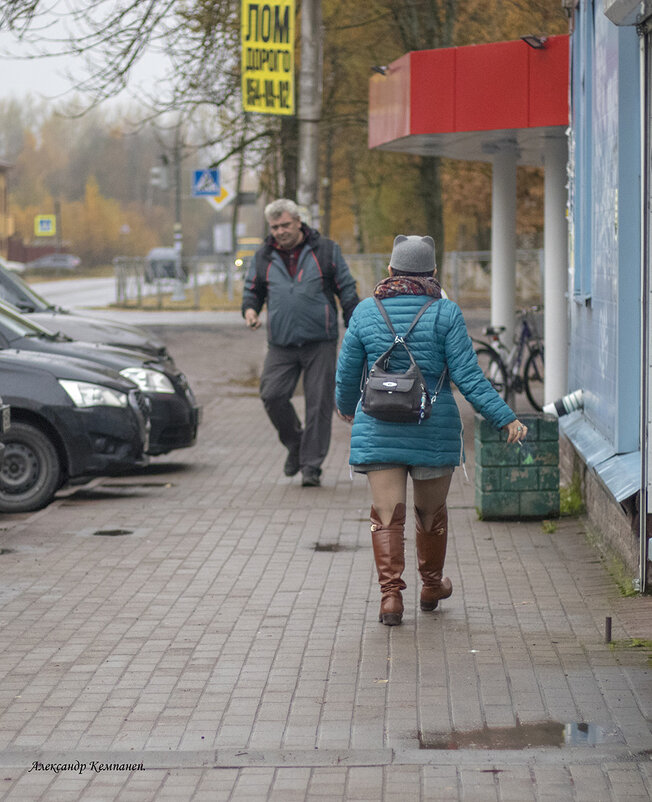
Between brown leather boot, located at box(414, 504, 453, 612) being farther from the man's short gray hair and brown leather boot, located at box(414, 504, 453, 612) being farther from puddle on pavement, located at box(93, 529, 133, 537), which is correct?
the man's short gray hair

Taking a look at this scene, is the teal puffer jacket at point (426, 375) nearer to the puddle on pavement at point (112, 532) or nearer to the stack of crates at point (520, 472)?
the stack of crates at point (520, 472)

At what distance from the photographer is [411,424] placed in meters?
6.37

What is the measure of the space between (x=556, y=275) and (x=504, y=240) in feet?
8.38

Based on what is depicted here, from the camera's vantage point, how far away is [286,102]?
1545cm

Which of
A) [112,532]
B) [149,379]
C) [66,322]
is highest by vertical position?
[66,322]

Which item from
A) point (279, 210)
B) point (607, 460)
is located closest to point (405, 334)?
point (607, 460)

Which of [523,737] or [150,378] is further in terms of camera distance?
[150,378]

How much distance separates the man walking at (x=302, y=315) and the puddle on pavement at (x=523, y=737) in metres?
5.66

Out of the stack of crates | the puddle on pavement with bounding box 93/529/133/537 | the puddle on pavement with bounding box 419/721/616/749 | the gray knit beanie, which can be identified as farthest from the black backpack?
the puddle on pavement with bounding box 93/529/133/537

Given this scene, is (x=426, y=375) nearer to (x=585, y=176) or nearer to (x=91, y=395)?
(x=585, y=176)

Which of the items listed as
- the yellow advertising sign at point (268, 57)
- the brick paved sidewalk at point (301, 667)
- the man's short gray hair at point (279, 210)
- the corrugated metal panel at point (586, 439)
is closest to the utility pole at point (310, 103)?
the yellow advertising sign at point (268, 57)

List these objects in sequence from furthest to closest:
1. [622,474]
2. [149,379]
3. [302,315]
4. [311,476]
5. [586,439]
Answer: [149,379]
[311,476]
[302,315]
[586,439]
[622,474]

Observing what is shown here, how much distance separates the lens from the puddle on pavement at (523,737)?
4.66 metres

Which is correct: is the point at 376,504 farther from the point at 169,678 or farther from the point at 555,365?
the point at 555,365
